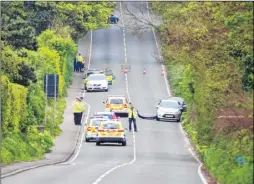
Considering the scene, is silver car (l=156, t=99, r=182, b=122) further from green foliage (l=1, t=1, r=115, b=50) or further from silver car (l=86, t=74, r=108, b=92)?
silver car (l=86, t=74, r=108, b=92)

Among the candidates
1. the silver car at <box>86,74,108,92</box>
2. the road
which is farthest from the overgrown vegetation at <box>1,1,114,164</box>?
the road

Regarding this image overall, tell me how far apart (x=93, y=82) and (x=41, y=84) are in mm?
23528

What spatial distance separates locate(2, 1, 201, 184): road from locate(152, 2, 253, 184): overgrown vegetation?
1675 mm

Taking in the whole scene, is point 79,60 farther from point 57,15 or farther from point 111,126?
point 111,126

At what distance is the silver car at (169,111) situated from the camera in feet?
222

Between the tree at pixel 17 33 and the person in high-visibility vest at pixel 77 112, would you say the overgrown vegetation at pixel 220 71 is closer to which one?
the tree at pixel 17 33

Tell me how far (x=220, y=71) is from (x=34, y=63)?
2257 centimetres

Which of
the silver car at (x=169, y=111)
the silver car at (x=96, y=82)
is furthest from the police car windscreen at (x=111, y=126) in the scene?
the silver car at (x=96, y=82)

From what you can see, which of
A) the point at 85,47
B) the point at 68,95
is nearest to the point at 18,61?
the point at 68,95

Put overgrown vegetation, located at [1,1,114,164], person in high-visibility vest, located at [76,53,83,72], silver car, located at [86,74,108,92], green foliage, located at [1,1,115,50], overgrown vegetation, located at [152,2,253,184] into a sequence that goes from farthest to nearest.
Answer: person in high-visibility vest, located at [76,53,83,72] → silver car, located at [86,74,108,92] → green foliage, located at [1,1,115,50] → overgrown vegetation, located at [1,1,114,164] → overgrown vegetation, located at [152,2,253,184]

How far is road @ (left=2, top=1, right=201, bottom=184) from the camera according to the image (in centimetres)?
3541

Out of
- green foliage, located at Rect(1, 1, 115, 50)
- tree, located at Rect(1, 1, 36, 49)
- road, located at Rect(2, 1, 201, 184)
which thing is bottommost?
road, located at Rect(2, 1, 201, 184)

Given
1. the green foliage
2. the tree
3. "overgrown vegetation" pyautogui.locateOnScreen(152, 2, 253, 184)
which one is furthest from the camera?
the green foliage

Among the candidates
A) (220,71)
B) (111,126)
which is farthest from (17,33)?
(220,71)
